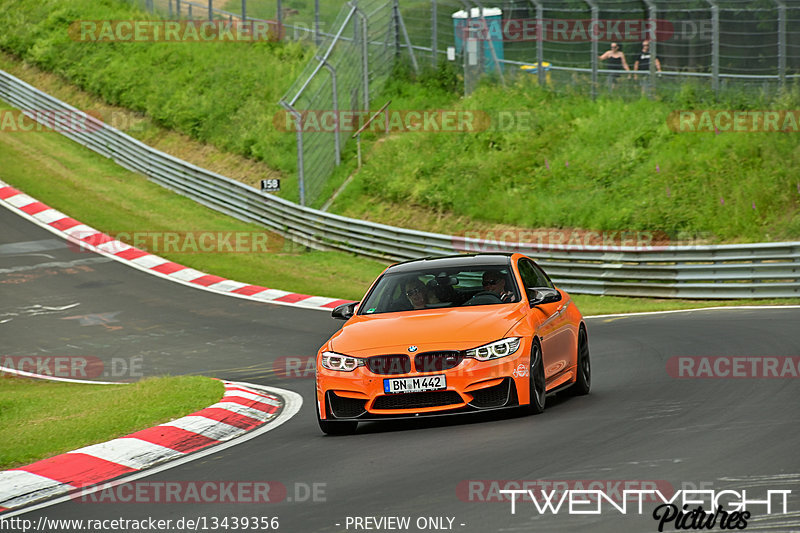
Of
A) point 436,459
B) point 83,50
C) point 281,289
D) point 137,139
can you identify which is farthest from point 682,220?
point 83,50

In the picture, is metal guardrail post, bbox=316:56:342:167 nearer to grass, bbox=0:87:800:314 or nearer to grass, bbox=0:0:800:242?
grass, bbox=0:0:800:242

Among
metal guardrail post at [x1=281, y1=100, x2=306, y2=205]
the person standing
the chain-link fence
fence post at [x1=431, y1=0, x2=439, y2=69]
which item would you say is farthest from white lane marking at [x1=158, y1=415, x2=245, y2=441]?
fence post at [x1=431, y1=0, x2=439, y2=69]

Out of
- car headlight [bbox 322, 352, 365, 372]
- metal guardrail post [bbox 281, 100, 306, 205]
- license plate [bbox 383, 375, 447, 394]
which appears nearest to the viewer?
license plate [bbox 383, 375, 447, 394]

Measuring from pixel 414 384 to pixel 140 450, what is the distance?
2261 millimetres

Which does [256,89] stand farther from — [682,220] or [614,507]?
[614,507]

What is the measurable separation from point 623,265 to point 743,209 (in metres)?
3.27

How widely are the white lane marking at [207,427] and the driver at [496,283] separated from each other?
2.58 m

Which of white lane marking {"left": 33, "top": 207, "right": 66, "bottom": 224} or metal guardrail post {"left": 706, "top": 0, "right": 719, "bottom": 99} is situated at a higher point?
metal guardrail post {"left": 706, "top": 0, "right": 719, "bottom": 99}

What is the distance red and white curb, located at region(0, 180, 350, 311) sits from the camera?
22.6 meters

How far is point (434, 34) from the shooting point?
33344 mm

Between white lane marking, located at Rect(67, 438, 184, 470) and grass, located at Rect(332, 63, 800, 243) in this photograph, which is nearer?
white lane marking, located at Rect(67, 438, 184, 470)

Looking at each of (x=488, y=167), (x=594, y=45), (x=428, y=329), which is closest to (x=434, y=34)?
(x=488, y=167)

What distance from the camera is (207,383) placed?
1257 centimetres

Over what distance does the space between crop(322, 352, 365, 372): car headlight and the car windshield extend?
0.93 metres
